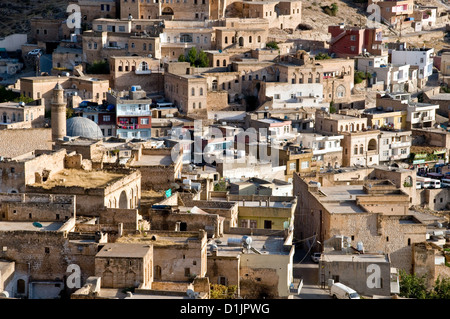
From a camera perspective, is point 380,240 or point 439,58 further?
point 439,58

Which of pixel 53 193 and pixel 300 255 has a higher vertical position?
pixel 53 193

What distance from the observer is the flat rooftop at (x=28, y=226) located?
2675cm

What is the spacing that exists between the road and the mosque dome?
13.0 metres

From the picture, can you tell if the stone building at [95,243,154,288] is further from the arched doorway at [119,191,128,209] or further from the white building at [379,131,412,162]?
the white building at [379,131,412,162]

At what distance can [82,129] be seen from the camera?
4234 cm

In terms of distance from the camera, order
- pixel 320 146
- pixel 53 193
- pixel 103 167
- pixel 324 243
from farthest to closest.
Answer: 1. pixel 320 146
2. pixel 103 167
3. pixel 324 243
4. pixel 53 193

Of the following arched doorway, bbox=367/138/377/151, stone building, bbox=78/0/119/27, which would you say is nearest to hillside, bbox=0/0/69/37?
stone building, bbox=78/0/119/27

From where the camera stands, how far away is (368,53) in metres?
61.2

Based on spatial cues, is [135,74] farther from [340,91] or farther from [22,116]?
[340,91]

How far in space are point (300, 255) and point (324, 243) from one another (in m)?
1.07

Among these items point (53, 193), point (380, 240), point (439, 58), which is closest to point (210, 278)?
point (53, 193)

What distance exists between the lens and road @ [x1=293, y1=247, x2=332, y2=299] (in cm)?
2720

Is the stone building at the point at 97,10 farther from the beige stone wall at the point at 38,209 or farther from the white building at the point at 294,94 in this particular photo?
the beige stone wall at the point at 38,209

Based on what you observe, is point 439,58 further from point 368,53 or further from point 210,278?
point 210,278
